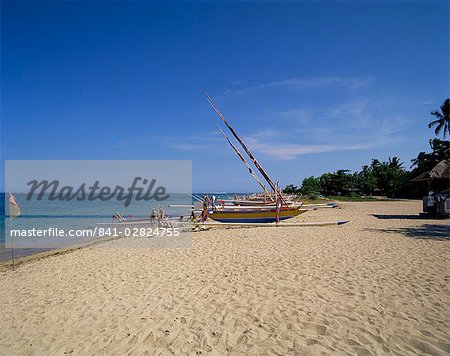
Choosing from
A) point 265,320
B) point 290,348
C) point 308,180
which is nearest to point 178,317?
point 265,320

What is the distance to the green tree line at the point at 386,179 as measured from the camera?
131 feet

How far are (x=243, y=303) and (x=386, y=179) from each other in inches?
2403

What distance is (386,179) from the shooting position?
185ft

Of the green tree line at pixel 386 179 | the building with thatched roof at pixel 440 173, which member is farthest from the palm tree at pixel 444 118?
the building with thatched roof at pixel 440 173

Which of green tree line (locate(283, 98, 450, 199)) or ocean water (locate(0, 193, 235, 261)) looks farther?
green tree line (locate(283, 98, 450, 199))

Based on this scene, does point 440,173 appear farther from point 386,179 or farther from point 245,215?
point 386,179

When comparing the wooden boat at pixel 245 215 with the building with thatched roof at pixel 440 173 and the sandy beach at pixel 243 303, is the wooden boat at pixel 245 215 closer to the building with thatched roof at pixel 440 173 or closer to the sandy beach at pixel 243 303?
the sandy beach at pixel 243 303

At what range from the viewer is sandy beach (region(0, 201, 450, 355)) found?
4094mm

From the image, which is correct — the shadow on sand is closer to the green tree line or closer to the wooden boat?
the wooden boat

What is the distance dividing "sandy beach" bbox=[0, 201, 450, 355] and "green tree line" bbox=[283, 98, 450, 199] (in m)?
39.4

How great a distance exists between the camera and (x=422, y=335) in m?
3.96

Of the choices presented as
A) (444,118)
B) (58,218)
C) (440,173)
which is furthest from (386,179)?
(58,218)

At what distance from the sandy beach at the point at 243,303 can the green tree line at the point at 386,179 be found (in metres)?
39.4

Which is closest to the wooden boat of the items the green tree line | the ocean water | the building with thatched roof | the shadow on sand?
the ocean water
